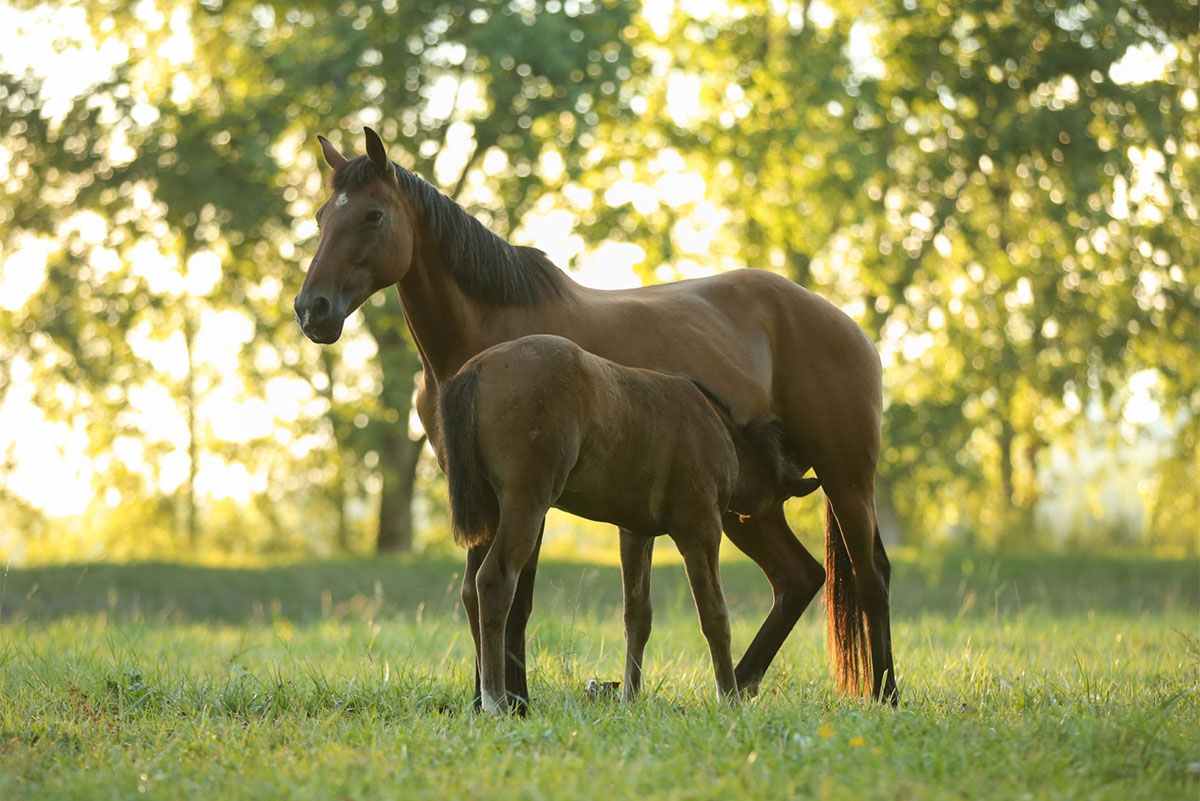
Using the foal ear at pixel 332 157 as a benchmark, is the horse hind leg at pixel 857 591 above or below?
below

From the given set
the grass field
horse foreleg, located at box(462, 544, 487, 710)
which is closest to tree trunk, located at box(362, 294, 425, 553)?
the grass field

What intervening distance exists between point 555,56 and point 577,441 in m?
12.0

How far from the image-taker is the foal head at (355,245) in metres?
5.14

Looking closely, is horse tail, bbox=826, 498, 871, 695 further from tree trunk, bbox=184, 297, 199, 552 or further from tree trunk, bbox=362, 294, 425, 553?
tree trunk, bbox=184, 297, 199, 552

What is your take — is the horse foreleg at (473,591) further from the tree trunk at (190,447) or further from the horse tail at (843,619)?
the tree trunk at (190,447)

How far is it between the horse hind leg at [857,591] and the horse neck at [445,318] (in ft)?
6.43

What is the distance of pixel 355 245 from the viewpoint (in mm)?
5184

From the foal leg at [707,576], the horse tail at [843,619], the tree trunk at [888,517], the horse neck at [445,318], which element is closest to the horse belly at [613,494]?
the foal leg at [707,576]

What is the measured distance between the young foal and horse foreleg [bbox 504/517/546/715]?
18 cm

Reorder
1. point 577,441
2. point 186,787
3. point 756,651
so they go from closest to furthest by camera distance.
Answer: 1. point 186,787
2. point 577,441
3. point 756,651

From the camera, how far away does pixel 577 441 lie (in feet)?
15.0

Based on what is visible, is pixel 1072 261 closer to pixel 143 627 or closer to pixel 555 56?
pixel 555 56

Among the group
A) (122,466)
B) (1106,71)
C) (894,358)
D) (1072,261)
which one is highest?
(1106,71)

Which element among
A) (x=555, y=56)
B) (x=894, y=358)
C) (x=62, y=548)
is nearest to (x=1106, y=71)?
(x=894, y=358)
